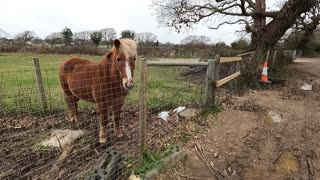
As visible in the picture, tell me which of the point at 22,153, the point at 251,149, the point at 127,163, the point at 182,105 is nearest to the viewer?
the point at 127,163

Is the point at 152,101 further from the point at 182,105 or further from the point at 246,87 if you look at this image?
the point at 246,87

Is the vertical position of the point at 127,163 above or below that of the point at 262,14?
below

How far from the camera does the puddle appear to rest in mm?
4562

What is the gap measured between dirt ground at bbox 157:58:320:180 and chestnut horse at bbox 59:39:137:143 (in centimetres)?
147

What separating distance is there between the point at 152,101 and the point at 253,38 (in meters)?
11.9

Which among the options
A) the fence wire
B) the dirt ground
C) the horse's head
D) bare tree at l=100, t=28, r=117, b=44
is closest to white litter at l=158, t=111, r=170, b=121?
the fence wire

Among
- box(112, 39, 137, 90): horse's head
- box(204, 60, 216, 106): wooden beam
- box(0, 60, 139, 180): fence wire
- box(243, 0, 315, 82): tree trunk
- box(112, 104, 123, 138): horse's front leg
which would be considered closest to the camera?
box(0, 60, 139, 180): fence wire

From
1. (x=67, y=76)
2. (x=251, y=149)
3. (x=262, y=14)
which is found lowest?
(x=251, y=149)

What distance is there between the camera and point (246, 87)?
35.6 ft

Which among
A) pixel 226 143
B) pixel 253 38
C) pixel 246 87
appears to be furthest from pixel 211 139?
pixel 253 38

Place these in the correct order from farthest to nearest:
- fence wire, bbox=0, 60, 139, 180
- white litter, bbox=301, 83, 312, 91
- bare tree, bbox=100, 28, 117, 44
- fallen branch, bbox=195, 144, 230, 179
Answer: bare tree, bbox=100, 28, 117, 44 < white litter, bbox=301, 83, 312, 91 < fallen branch, bbox=195, 144, 230, 179 < fence wire, bbox=0, 60, 139, 180

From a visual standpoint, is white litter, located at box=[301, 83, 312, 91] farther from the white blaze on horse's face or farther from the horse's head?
the white blaze on horse's face

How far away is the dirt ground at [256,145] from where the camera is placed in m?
4.43

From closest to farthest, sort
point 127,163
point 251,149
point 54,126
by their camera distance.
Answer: point 127,163 → point 251,149 → point 54,126
